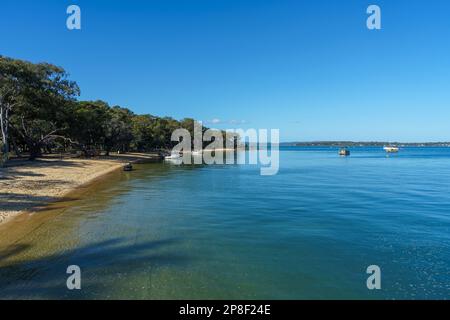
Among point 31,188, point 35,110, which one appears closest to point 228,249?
point 31,188

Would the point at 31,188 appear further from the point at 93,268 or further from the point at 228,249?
the point at 228,249

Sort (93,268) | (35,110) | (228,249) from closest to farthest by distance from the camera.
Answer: (93,268)
(228,249)
(35,110)

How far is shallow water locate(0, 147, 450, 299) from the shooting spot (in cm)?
1052

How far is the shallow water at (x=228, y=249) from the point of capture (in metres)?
10.5

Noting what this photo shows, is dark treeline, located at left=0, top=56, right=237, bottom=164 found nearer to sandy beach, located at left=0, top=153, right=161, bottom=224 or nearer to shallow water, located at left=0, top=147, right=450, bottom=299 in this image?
sandy beach, located at left=0, top=153, right=161, bottom=224

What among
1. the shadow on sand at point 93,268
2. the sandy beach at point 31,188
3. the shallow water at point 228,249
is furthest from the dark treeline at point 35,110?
the shadow on sand at point 93,268

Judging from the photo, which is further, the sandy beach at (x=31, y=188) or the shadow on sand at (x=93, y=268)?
the sandy beach at (x=31, y=188)

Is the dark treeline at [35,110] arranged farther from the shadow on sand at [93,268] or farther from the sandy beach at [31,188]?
the shadow on sand at [93,268]

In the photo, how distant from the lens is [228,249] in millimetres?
14359

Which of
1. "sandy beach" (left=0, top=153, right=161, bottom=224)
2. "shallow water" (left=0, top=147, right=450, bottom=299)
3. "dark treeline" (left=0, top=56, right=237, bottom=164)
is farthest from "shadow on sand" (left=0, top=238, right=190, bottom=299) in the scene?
"dark treeline" (left=0, top=56, right=237, bottom=164)

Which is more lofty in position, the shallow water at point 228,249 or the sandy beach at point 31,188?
the sandy beach at point 31,188

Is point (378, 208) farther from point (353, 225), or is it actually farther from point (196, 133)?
point (196, 133)
